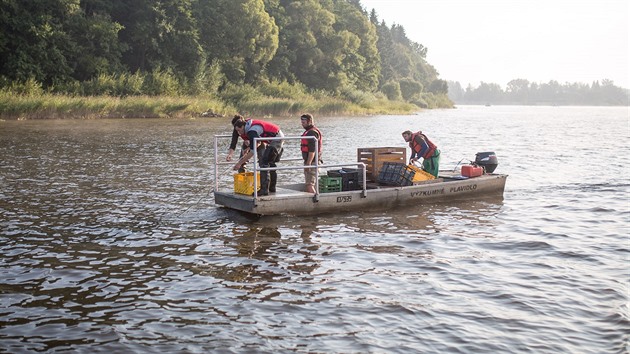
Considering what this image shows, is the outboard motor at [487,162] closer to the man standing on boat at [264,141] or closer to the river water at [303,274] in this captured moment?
the river water at [303,274]

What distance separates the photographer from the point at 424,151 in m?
17.1

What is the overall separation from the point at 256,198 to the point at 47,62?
46.9m

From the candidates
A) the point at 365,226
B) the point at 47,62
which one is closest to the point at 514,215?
the point at 365,226

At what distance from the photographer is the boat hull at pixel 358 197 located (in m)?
14.3

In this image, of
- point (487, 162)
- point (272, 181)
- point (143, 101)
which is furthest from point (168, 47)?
point (272, 181)

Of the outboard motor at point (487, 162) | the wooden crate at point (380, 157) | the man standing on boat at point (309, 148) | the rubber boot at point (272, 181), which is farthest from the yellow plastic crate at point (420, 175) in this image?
the rubber boot at point (272, 181)

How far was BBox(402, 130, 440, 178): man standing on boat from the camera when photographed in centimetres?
1708

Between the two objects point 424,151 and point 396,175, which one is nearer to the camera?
point 396,175

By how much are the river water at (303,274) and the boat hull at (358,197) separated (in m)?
0.28

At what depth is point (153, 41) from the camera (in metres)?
65.0

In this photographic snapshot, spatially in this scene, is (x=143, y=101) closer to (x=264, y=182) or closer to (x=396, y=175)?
(x=396, y=175)

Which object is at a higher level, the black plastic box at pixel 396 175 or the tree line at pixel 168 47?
the tree line at pixel 168 47

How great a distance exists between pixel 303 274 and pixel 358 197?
529cm

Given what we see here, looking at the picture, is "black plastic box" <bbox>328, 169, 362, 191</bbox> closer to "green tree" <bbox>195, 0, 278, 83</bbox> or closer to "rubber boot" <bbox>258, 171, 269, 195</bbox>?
"rubber boot" <bbox>258, 171, 269, 195</bbox>
